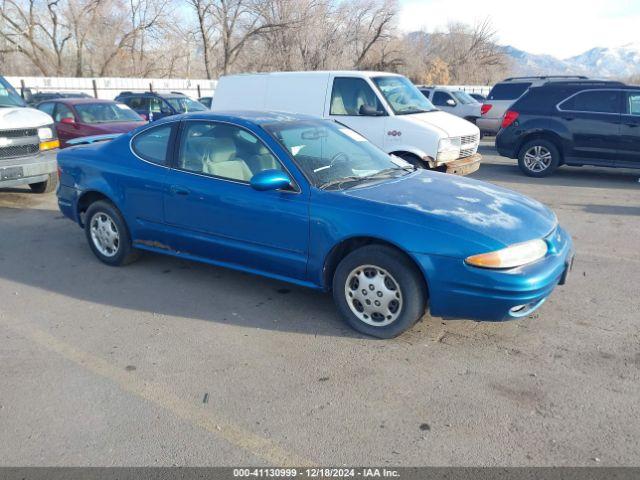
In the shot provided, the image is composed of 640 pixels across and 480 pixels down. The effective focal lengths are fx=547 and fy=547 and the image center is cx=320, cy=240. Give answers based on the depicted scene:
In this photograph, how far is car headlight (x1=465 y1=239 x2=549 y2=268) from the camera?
139 inches

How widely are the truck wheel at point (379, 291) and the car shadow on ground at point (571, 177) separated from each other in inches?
289

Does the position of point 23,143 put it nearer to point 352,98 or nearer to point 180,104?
point 352,98

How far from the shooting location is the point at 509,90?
1703cm

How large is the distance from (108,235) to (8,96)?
492 centimetres

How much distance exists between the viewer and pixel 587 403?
3.22 meters

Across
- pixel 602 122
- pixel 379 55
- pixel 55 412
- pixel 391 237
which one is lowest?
pixel 55 412

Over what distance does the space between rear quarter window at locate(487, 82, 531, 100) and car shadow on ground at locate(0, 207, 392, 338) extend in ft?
46.5

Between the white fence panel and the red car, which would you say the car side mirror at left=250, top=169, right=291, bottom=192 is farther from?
the white fence panel

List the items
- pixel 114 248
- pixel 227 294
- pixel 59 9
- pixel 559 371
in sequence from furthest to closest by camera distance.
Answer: pixel 59 9, pixel 114 248, pixel 227 294, pixel 559 371

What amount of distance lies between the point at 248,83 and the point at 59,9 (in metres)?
40.1

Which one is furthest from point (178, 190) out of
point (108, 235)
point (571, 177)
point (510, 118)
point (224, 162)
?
point (571, 177)

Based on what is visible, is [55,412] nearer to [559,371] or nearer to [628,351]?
[559,371]

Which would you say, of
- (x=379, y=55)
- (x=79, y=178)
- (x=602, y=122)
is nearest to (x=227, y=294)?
(x=79, y=178)

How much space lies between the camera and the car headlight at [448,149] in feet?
27.4
